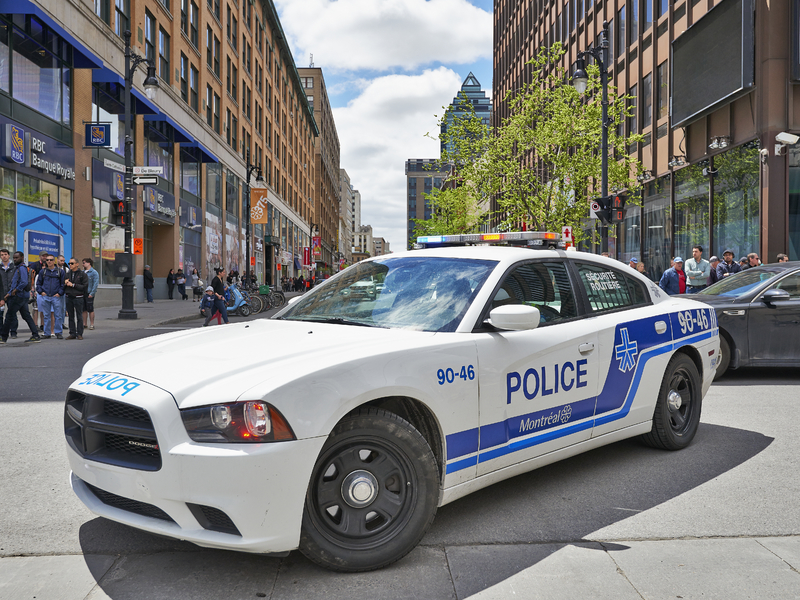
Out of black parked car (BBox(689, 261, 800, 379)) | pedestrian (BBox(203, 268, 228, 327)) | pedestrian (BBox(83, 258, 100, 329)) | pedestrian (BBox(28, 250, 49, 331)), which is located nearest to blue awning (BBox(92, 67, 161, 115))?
pedestrian (BBox(28, 250, 49, 331))

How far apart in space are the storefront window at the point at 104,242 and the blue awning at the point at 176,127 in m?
5.25

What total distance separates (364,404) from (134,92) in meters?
25.0

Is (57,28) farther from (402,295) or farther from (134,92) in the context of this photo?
(402,295)

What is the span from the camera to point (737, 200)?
69.1ft

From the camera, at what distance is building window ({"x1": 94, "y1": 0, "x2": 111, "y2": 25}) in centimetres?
2294

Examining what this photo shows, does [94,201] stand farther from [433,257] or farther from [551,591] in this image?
[551,591]

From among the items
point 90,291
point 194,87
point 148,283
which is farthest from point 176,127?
point 90,291

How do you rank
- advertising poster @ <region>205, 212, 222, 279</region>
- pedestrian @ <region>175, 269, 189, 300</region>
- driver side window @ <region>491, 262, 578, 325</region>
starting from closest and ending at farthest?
driver side window @ <region>491, 262, 578, 325</region>, pedestrian @ <region>175, 269, 189, 300</region>, advertising poster @ <region>205, 212, 222, 279</region>

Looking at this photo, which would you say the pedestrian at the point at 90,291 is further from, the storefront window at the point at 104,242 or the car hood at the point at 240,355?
the car hood at the point at 240,355

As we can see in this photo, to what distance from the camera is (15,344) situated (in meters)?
13.3

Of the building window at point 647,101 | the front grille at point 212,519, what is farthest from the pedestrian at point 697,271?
the building window at point 647,101

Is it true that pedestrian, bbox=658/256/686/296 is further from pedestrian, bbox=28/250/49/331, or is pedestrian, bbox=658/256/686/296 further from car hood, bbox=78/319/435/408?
pedestrian, bbox=28/250/49/331

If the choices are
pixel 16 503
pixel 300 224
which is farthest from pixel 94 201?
pixel 300 224

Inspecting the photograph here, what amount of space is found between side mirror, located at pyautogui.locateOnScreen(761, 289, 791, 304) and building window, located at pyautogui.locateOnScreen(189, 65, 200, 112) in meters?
30.9
